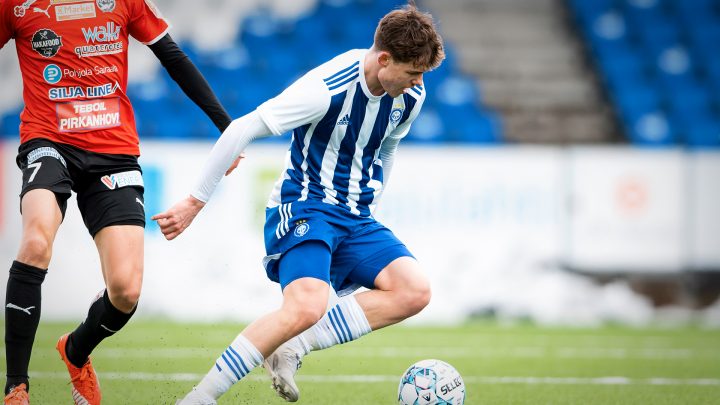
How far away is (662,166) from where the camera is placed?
35.6 feet

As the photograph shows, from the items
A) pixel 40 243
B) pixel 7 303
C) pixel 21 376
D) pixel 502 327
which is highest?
pixel 40 243

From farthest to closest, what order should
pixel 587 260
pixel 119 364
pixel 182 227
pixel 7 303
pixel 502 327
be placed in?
pixel 587 260 < pixel 502 327 < pixel 119 364 < pixel 7 303 < pixel 182 227

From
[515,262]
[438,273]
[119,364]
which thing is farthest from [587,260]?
[119,364]

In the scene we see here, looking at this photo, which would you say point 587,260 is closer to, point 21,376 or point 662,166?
point 662,166

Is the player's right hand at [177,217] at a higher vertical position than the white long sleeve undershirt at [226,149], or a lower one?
lower

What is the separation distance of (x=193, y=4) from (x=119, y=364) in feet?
25.9

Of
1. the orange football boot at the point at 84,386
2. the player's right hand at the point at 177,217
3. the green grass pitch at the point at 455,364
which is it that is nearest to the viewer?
the player's right hand at the point at 177,217

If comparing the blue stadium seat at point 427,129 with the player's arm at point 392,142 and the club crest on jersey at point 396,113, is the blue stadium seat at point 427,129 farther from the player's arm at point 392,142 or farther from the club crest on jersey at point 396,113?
the club crest on jersey at point 396,113

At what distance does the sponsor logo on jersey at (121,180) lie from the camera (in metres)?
4.47

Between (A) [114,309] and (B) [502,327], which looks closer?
(A) [114,309]

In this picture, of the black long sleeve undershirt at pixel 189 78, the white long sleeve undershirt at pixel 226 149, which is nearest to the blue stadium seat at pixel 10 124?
the black long sleeve undershirt at pixel 189 78

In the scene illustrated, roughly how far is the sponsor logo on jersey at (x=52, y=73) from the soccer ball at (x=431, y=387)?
2.07 meters

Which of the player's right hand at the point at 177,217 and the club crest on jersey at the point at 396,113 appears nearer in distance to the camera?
the player's right hand at the point at 177,217

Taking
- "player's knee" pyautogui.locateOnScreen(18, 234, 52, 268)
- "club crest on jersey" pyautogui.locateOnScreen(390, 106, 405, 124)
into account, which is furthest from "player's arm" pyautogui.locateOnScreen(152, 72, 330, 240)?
"player's knee" pyautogui.locateOnScreen(18, 234, 52, 268)
